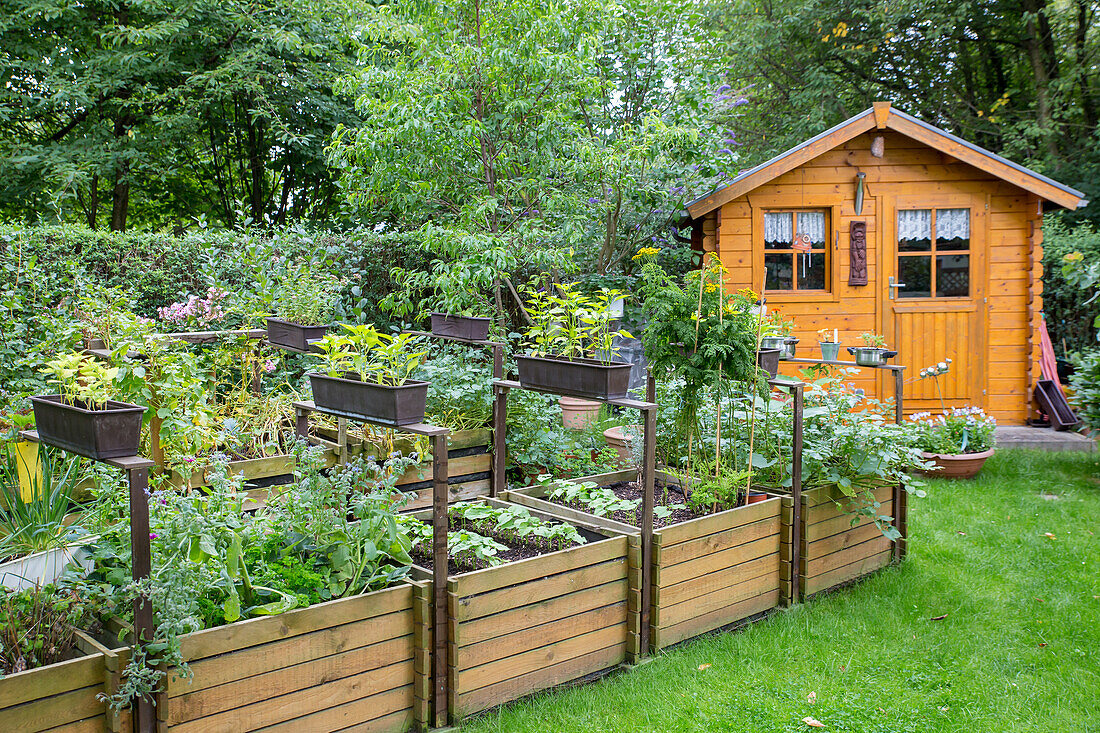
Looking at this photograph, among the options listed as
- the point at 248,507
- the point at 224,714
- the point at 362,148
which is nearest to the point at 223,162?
the point at 362,148

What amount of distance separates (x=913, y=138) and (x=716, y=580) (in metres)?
6.16

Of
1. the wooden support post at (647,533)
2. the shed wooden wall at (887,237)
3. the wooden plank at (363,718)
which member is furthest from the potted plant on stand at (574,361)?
the shed wooden wall at (887,237)

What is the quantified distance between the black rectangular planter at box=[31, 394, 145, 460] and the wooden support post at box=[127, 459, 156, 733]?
8 cm

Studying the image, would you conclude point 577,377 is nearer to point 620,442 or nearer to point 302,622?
point 302,622

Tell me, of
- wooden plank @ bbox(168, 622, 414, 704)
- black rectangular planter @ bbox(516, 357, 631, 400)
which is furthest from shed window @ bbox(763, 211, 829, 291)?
wooden plank @ bbox(168, 622, 414, 704)

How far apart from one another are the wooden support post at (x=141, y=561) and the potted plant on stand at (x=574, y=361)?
1583 millimetres

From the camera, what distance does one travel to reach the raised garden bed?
327 centimetres

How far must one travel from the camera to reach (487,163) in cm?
702

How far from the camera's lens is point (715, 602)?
3.51 metres

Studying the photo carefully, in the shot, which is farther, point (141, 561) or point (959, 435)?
point (959, 435)

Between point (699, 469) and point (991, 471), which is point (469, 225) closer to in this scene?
point (699, 469)

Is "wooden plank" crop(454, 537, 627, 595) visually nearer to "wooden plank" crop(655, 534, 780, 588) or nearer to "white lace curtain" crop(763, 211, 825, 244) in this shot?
"wooden plank" crop(655, 534, 780, 588)

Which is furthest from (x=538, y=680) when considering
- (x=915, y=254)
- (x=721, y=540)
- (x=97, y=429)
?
(x=915, y=254)

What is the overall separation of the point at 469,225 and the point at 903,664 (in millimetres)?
4661
